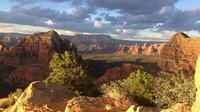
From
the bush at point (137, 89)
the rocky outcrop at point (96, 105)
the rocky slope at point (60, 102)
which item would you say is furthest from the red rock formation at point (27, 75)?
the rocky outcrop at point (96, 105)

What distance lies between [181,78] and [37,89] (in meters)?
8.31

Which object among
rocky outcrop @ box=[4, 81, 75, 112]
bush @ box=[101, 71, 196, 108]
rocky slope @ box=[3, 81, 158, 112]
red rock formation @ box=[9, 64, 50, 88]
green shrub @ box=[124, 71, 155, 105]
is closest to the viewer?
bush @ box=[101, 71, 196, 108]

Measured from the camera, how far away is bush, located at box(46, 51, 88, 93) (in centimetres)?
4158

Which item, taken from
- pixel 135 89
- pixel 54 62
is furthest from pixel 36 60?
pixel 135 89

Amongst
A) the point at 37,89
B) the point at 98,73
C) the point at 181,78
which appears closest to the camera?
the point at 181,78

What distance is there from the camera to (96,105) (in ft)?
75.9

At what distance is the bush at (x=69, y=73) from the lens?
41.6 meters

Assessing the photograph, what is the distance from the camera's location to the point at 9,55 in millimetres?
159000

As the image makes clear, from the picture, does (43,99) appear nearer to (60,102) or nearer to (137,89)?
(60,102)

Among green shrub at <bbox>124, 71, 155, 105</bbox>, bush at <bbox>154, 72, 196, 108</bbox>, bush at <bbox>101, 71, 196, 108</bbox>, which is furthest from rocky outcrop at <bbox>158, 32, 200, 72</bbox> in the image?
bush at <bbox>154, 72, 196, 108</bbox>

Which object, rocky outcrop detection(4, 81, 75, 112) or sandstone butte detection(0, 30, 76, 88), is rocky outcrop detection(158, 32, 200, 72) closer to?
sandstone butte detection(0, 30, 76, 88)

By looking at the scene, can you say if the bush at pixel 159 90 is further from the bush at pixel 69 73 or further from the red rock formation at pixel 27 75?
the red rock formation at pixel 27 75

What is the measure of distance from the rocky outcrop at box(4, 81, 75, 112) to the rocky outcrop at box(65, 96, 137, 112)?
1.96 metres

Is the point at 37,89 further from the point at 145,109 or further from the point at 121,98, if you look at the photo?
the point at 145,109
